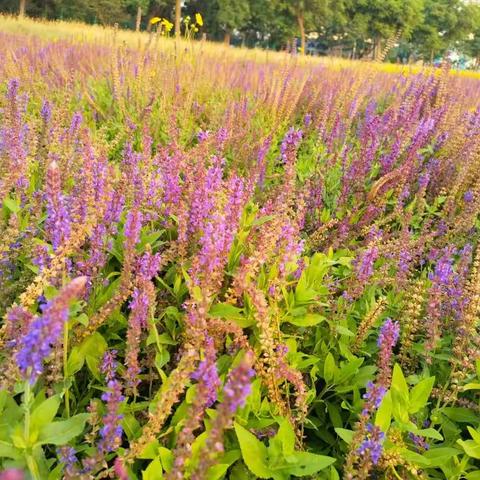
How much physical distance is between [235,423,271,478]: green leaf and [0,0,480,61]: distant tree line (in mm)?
41542

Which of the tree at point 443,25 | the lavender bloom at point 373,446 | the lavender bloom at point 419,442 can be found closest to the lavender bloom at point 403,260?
the lavender bloom at point 419,442

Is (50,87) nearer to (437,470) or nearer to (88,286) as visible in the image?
(88,286)

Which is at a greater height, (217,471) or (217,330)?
(217,330)

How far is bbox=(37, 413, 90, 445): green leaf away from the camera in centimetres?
122

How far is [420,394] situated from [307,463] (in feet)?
1.58

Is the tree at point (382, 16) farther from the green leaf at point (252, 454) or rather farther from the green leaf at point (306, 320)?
the green leaf at point (252, 454)

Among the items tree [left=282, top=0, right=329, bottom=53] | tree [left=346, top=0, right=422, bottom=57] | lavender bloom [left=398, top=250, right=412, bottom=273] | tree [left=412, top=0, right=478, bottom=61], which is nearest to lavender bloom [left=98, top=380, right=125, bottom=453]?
lavender bloom [left=398, top=250, right=412, bottom=273]

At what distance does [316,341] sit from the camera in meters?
2.01

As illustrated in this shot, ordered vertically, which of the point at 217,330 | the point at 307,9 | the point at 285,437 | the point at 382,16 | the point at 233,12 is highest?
the point at 382,16

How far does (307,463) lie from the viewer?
54.9 inches

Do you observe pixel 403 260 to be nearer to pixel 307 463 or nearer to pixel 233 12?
pixel 307 463

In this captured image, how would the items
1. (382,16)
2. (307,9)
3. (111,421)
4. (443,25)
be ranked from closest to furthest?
(111,421) → (307,9) → (382,16) → (443,25)

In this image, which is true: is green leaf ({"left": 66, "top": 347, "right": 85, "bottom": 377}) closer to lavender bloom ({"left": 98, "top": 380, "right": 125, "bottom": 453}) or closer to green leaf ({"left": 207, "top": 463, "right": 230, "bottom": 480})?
lavender bloom ({"left": 98, "top": 380, "right": 125, "bottom": 453})

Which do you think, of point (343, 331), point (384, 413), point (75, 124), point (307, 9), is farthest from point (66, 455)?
point (307, 9)
